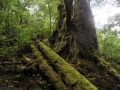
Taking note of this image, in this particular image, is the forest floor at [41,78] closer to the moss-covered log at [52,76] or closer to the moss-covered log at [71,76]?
the moss-covered log at [52,76]

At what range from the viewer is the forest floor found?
630cm

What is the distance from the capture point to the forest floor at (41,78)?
6.30 meters

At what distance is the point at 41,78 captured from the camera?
23.0 ft

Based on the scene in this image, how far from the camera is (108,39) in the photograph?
601 inches

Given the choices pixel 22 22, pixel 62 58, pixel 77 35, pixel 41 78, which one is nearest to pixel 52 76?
pixel 41 78

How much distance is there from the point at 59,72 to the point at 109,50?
7.75m

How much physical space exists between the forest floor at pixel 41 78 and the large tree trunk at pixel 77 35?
1.14m

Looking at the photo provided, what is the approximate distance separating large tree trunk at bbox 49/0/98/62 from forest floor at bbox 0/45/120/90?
1.14 metres

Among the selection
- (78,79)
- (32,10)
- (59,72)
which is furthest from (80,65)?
(32,10)

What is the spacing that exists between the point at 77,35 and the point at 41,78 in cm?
407

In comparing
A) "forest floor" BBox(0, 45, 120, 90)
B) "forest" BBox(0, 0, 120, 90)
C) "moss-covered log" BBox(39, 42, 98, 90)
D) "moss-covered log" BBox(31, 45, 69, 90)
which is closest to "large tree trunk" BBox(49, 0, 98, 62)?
"forest" BBox(0, 0, 120, 90)

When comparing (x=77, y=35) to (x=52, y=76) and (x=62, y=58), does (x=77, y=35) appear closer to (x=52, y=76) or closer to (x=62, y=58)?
(x=62, y=58)

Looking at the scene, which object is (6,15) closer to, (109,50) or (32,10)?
(109,50)

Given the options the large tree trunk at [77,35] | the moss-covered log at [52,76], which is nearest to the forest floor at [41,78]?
the moss-covered log at [52,76]
